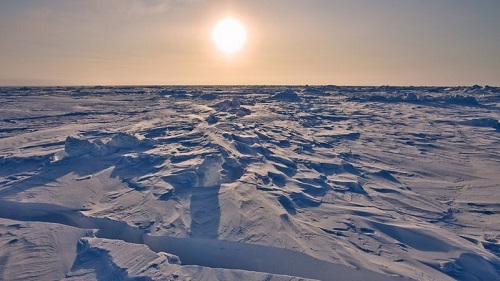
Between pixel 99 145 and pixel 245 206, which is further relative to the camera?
pixel 99 145

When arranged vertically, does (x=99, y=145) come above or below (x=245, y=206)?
above

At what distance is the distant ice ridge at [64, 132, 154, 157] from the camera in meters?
7.36

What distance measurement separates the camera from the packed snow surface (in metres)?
3.92

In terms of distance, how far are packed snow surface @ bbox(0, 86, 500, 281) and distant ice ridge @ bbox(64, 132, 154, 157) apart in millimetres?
34

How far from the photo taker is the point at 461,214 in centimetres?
527

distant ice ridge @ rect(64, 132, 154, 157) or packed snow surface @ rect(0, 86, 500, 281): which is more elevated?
distant ice ridge @ rect(64, 132, 154, 157)

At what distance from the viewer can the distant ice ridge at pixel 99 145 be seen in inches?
290

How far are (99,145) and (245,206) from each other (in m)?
4.46

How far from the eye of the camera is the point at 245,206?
5098mm

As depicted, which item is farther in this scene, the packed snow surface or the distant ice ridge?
the distant ice ridge

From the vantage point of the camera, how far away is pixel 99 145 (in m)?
7.71

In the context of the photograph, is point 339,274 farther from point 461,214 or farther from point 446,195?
point 446,195

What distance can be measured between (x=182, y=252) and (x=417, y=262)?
298cm

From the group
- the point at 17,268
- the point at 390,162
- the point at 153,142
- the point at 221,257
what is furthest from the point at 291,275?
the point at 153,142
